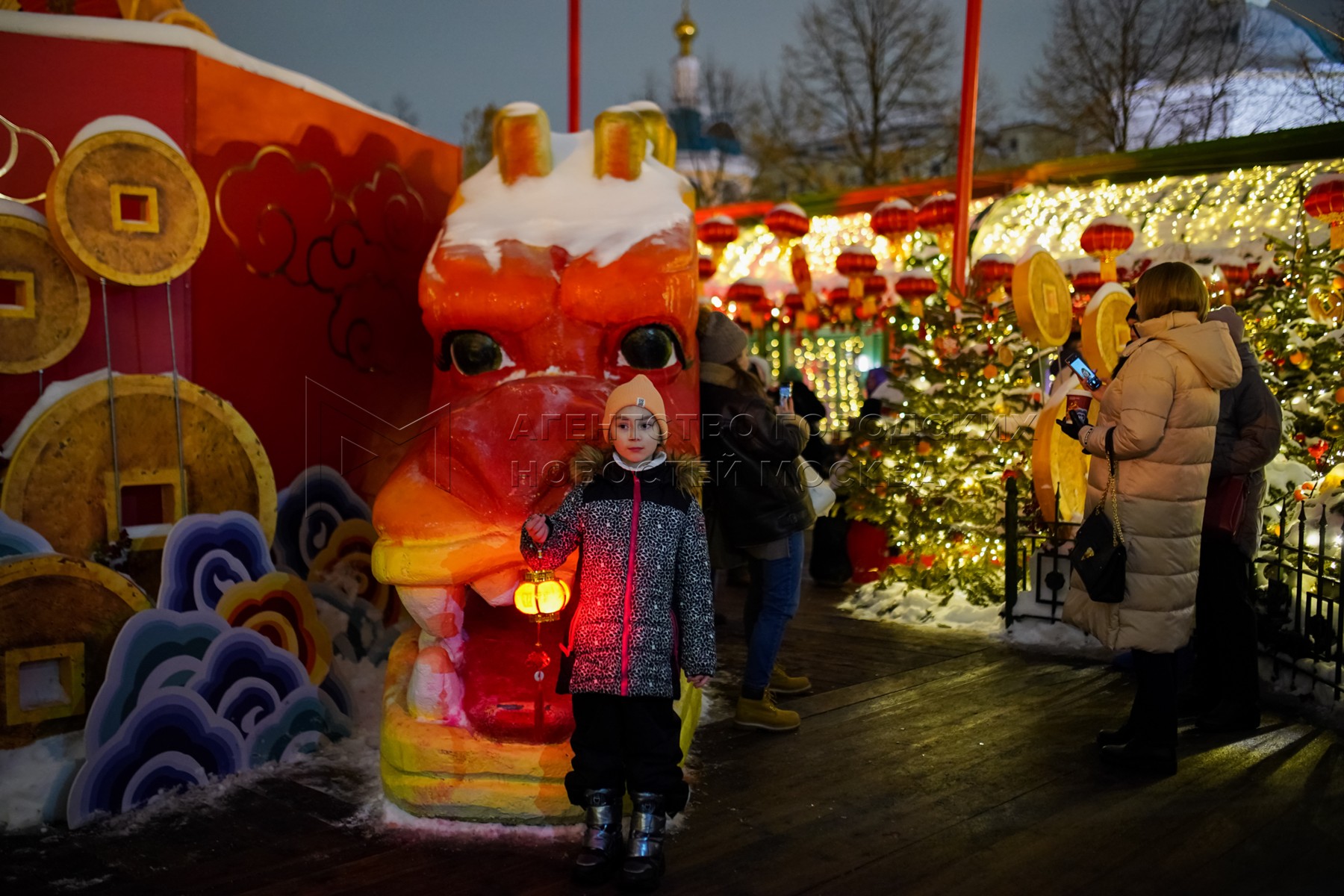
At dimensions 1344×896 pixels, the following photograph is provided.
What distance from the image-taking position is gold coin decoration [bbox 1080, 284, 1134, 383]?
6484 millimetres

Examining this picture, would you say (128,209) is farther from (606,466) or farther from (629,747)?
(629,747)

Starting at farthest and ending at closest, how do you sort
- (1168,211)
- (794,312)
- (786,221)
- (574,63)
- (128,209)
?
(794,312) < (786,221) < (1168,211) < (574,63) < (128,209)

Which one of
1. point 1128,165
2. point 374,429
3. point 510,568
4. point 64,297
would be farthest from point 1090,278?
point 64,297

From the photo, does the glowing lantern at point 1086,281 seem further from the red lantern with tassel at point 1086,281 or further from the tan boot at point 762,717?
the tan boot at point 762,717

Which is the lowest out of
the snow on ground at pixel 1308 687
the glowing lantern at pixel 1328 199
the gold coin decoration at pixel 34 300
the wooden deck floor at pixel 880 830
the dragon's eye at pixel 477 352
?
the wooden deck floor at pixel 880 830

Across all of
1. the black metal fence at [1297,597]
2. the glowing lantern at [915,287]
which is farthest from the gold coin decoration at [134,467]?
the glowing lantern at [915,287]

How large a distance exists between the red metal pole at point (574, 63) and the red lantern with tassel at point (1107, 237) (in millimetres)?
4534

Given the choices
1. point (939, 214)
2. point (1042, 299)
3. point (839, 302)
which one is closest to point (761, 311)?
point (839, 302)

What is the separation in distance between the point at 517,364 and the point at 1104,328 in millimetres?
3621

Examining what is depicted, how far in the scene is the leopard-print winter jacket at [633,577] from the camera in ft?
11.9

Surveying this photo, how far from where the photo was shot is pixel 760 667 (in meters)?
5.22

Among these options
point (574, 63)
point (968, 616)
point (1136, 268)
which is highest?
point (574, 63)

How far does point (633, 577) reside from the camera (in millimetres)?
3654

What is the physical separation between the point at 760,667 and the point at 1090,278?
607 cm
